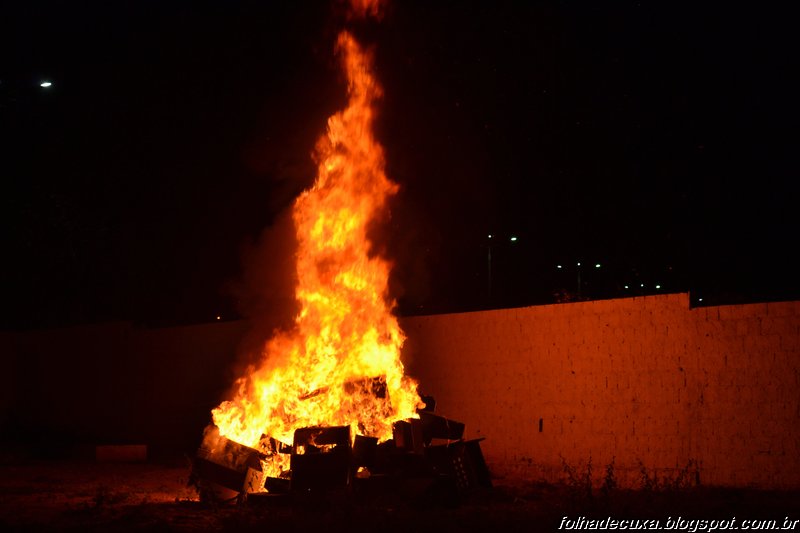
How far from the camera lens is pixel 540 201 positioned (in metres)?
29.4

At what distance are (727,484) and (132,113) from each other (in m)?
20.7

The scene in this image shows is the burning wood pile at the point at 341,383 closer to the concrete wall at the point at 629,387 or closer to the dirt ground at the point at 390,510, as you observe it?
the dirt ground at the point at 390,510

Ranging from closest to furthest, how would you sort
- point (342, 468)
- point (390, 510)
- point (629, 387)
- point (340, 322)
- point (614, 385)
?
point (390, 510) → point (342, 468) → point (629, 387) → point (614, 385) → point (340, 322)

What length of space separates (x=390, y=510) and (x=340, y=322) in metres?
4.06

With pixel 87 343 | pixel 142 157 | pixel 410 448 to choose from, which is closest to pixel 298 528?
pixel 410 448

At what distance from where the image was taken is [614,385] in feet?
38.4

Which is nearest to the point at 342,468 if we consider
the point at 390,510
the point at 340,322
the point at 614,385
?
the point at 390,510

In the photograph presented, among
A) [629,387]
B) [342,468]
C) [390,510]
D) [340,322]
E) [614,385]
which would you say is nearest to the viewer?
[390,510]

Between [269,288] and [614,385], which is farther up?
[269,288]

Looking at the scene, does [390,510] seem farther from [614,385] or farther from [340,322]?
[340,322]

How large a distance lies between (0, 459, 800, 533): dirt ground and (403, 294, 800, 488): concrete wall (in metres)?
0.47

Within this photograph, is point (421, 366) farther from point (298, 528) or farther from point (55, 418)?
point (55, 418)

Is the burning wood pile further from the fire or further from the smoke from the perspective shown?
the smoke

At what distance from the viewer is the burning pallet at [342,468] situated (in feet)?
36.3
